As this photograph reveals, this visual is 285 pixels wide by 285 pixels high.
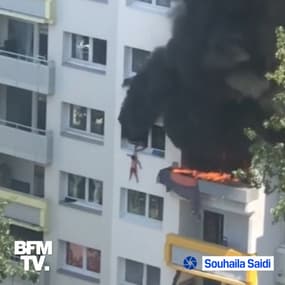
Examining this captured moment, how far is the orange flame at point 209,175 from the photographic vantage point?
43.8 metres

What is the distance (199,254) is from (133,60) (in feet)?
16.4

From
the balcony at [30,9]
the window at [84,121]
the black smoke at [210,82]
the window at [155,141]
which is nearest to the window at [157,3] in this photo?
the black smoke at [210,82]

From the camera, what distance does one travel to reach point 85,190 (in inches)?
1857

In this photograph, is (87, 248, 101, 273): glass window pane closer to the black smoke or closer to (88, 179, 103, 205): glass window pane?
(88, 179, 103, 205): glass window pane

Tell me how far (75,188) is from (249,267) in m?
5.52

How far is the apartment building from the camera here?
146ft

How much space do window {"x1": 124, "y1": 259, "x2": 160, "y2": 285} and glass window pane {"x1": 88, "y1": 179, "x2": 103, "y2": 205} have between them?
172 cm

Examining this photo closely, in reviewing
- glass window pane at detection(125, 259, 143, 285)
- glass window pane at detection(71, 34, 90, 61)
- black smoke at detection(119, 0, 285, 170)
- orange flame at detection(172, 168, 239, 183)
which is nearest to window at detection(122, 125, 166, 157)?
black smoke at detection(119, 0, 285, 170)

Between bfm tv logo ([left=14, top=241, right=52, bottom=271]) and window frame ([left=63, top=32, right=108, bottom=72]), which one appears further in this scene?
window frame ([left=63, top=32, right=108, bottom=72])

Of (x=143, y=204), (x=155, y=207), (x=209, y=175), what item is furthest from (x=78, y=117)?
(x=209, y=175)

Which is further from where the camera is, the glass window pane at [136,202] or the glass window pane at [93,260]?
the glass window pane at [93,260]

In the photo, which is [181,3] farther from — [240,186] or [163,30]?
[240,186]

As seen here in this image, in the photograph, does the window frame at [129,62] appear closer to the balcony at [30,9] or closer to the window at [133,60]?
the window at [133,60]

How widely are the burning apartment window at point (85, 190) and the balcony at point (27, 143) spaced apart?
916 mm
